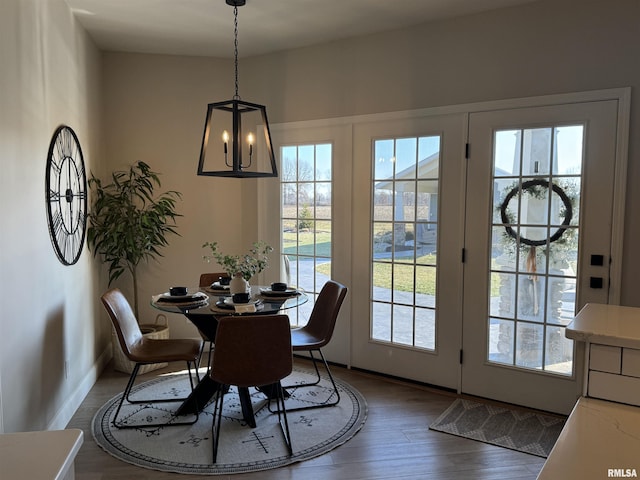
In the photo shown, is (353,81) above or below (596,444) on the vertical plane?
above

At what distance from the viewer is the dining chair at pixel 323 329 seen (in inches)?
137

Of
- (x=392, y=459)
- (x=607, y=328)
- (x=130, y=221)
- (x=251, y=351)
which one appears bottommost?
(x=392, y=459)

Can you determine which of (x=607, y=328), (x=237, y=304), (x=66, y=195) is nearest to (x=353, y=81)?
(x=237, y=304)

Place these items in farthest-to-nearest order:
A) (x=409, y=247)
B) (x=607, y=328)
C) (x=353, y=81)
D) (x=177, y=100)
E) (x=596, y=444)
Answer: (x=177, y=100) → (x=353, y=81) → (x=409, y=247) → (x=607, y=328) → (x=596, y=444)

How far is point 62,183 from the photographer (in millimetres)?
3348

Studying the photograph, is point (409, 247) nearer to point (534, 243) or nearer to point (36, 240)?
point (534, 243)

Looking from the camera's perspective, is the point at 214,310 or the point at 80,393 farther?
the point at 80,393

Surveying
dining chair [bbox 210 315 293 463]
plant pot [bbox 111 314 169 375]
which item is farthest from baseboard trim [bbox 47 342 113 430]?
dining chair [bbox 210 315 293 463]

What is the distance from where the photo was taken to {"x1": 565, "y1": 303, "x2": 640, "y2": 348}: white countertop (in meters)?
1.33

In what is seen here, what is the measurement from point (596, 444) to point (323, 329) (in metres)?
2.70

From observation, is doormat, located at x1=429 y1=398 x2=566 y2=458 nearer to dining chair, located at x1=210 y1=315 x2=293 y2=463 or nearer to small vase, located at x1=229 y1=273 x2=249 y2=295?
dining chair, located at x1=210 y1=315 x2=293 y2=463

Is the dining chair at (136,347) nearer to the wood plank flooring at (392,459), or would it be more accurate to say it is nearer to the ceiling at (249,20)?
the wood plank flooring at (392,459)

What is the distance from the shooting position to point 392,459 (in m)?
2.83

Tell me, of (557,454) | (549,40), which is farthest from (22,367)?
(549,40)
